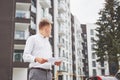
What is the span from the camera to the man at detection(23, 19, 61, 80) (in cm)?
450

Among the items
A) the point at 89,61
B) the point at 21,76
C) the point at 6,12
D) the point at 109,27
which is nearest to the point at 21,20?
the point at 21,76

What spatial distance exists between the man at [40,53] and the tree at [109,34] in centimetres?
3192

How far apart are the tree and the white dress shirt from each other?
31.9 m

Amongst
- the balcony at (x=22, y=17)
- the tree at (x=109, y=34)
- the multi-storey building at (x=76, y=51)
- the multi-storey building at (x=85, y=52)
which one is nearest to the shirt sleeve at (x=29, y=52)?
the balcony at (x=22, y=17)

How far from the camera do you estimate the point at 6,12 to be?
38.7 ft

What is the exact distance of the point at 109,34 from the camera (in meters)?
38.4

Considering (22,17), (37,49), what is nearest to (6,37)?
(37,49)

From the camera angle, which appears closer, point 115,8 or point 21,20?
point 21,20

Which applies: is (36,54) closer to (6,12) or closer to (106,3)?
(6,12)

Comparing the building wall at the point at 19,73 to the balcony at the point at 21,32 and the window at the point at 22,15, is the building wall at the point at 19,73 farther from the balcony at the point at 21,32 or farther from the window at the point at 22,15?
the window at the point at 22,15

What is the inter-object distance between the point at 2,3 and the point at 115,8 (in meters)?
31.3

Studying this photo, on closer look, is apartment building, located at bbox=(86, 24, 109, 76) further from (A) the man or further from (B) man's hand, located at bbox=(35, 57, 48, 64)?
(B) man's hand, located at bbox=(35, 57, 48, 64)

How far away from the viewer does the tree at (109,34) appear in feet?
121

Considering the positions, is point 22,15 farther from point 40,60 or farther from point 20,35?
point 40,60
